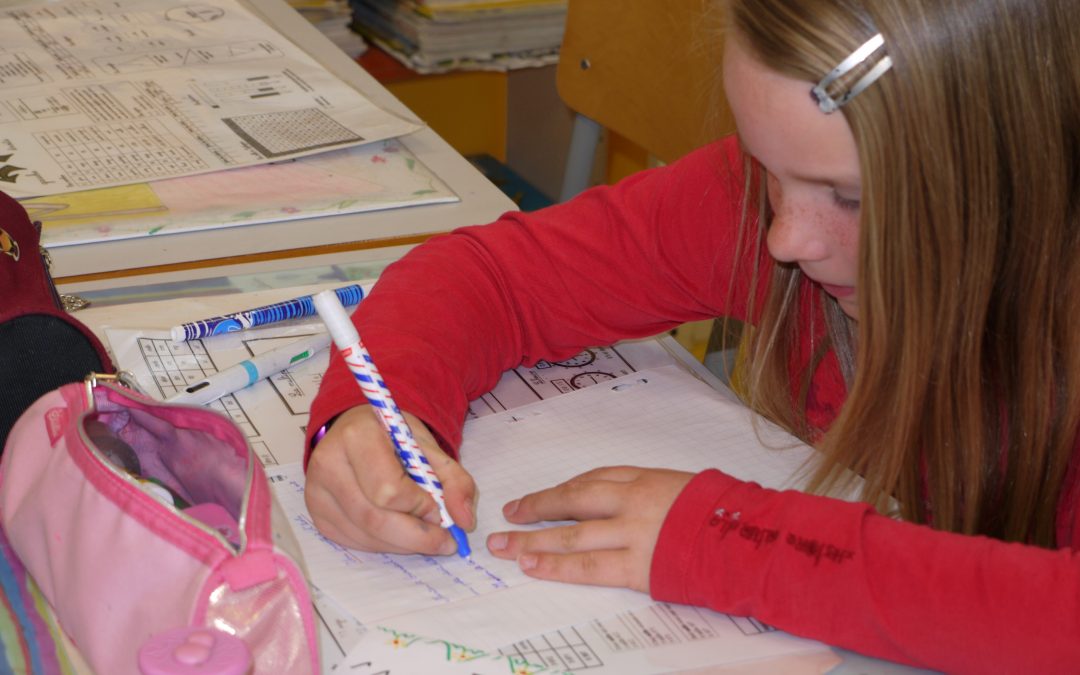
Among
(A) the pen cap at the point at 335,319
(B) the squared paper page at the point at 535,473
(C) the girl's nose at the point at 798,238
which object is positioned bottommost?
(B) the squared paper page at the point at 535,473

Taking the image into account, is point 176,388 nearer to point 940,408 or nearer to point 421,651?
point 421,651

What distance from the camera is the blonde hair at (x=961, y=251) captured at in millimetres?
691

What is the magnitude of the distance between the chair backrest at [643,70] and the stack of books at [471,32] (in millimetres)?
635

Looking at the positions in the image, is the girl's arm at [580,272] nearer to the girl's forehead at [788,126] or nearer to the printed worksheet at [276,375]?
the printed worksheet at [276,375]

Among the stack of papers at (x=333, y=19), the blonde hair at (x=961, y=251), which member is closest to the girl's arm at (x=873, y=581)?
the blonde hair at (x=961, y=251)

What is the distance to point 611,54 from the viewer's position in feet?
5.01

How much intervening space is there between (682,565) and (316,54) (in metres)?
1.01

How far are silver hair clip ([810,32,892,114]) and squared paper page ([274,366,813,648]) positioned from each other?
248 mm

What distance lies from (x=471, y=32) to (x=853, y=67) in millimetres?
1628

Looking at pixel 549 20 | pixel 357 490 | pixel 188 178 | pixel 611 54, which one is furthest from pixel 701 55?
pixel 549 20

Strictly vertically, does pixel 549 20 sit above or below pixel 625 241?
below

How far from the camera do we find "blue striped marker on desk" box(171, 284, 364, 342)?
3.03 feet

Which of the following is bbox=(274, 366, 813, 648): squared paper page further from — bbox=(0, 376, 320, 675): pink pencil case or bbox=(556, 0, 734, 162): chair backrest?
bbox=(556, 0, 734, 162): chair backrest

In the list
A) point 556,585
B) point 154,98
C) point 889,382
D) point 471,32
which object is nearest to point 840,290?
point 889,382
